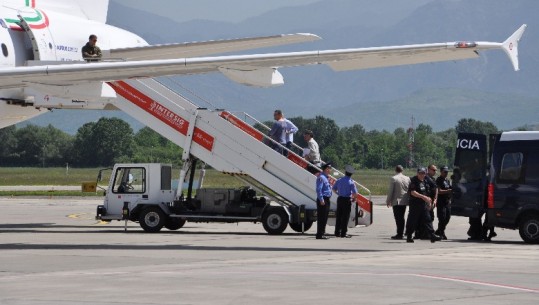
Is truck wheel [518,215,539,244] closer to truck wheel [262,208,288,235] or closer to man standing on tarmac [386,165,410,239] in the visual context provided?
man standing on tarmac [386,165,410,239]

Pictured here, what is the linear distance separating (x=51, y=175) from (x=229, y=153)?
265 ft

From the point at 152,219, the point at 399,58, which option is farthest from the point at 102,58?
the point at 399,58

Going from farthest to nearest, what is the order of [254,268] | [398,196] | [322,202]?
1. [398,196]
2. [322,202]
3. [254,268]

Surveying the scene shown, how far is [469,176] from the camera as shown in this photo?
28641mm

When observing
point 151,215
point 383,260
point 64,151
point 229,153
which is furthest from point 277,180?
point 64,151

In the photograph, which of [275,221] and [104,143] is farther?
[104,143]

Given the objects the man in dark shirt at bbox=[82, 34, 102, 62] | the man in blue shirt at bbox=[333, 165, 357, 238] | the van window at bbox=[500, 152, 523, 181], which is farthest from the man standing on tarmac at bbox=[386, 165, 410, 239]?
the man in dark shirt at bbox=[82, 34, 102, 62]

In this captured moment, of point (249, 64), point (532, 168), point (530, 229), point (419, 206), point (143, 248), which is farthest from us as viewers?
point (419, 206)

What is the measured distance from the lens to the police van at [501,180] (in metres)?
27.5

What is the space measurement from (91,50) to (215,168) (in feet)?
14.6

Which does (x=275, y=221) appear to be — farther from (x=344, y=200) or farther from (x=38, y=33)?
(x=38, y=33)

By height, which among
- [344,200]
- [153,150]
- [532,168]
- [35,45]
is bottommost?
[344,200]

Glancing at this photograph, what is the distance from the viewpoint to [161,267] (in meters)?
19.5

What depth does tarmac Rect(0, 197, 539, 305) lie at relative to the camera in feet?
50.2
